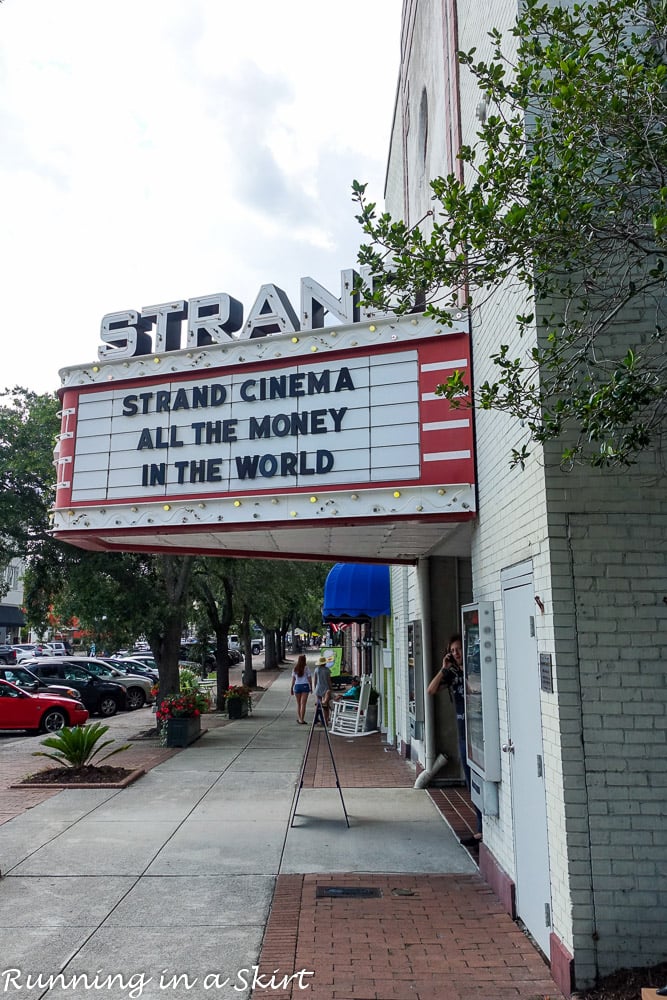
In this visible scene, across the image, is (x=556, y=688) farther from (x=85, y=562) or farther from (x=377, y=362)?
(x=85, y=562)

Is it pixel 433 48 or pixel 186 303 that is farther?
pixel 433 48

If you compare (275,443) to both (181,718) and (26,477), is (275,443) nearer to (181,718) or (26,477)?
(181,718)

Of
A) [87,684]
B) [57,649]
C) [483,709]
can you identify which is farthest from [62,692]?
[57,649]

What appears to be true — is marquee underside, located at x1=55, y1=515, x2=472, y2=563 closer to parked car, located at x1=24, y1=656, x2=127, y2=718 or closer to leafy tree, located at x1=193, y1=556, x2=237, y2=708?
leafy tree, located at x1=193, y1=556, x2=237, y2=708

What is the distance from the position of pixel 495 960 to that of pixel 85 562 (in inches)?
524

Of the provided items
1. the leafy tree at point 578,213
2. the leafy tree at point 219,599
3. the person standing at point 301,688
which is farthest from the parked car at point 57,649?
the leafy tree at point 578,213

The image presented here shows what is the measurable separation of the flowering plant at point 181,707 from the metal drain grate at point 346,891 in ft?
29.6

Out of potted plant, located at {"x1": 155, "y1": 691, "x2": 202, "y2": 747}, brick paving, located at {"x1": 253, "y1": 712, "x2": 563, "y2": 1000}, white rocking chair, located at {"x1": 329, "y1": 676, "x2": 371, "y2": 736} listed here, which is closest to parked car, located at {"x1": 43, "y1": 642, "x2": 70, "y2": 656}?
white rocking chair, located at {"x1": 329, "y1": 676, "x2": 371, "y2": 736}

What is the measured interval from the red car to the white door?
576 inches

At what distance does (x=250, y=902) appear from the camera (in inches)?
236

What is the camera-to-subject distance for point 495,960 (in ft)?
16.2

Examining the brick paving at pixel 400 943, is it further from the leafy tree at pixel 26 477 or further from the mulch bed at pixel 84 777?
the leafy tree at pixel 26 477

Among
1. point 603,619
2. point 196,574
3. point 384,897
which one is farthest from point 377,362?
point 196,574

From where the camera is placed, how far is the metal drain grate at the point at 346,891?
6.16 meters
